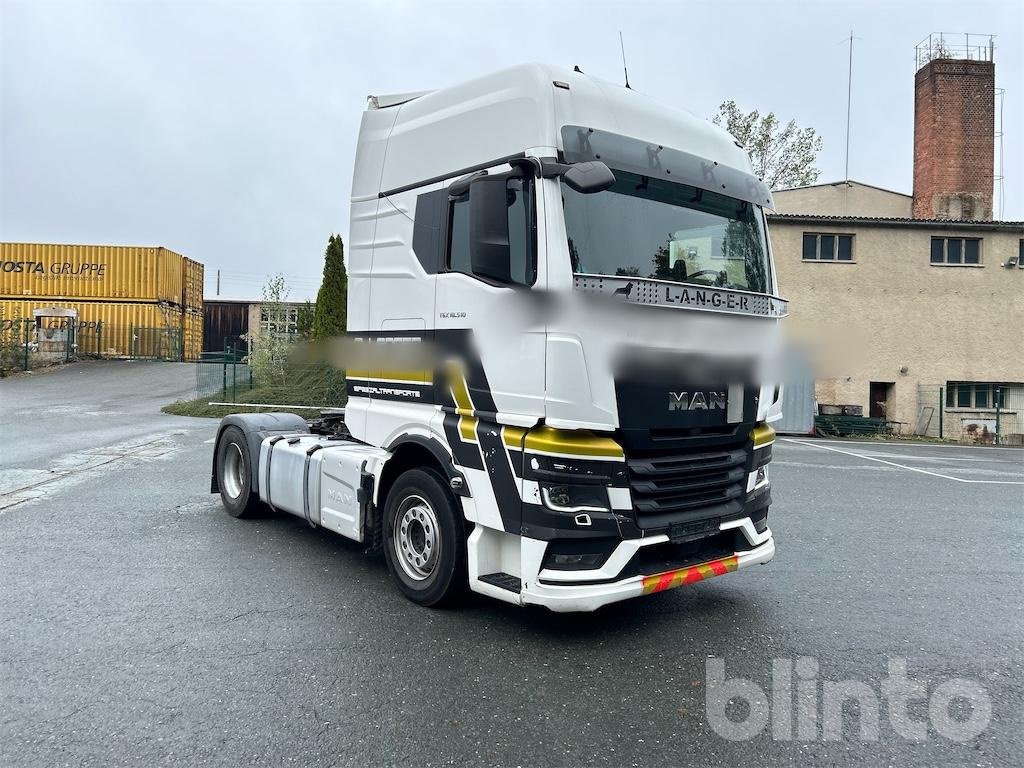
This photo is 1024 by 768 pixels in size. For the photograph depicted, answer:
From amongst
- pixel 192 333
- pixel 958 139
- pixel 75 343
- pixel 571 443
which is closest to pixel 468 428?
pixel 571 443

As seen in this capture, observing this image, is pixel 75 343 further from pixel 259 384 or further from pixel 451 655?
pixel 451 655

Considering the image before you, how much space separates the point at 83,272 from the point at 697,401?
127ft

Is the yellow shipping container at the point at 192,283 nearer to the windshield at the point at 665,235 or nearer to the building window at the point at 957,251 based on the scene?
the building window at the point at 957,251

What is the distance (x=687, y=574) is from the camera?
4328mm

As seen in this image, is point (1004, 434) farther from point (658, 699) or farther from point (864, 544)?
point (658, 699)

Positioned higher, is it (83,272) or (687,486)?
(83,272)

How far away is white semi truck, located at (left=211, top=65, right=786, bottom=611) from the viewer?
396cm

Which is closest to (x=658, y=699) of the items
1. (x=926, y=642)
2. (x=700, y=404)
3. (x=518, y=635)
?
(x=518, y=635)

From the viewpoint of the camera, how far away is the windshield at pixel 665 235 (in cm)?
408

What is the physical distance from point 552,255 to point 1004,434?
26137 millimetres

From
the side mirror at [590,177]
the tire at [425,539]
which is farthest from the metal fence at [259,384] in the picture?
the side mirror at [590,177]

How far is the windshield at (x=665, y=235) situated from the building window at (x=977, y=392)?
23.4 meters

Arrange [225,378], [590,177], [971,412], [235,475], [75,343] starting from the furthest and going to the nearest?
[75,343], [971,412], [225,378], [235,475], [590,177]

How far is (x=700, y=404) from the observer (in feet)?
14.5
